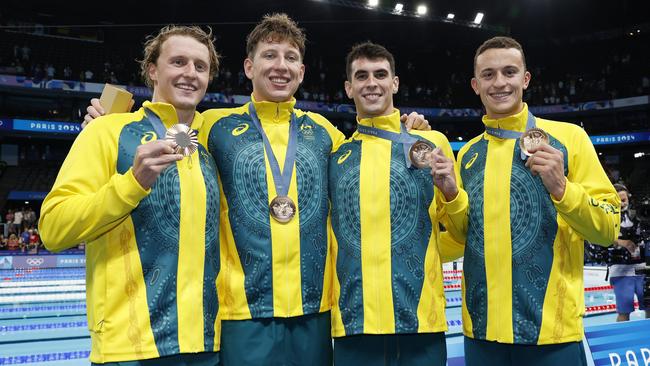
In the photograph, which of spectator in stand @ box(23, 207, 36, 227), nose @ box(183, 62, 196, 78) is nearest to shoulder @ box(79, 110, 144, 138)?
nose @ box(183, 62, 196, 78)

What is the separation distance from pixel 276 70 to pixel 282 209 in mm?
666

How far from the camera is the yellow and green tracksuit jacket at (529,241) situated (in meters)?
2.31

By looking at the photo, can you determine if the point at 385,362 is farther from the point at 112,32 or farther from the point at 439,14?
the point at 112,32

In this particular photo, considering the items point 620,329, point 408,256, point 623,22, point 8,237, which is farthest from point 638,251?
point 623,22

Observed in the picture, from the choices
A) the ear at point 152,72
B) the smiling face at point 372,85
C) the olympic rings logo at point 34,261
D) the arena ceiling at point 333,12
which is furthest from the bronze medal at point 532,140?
the arena ceiling at point 333,12

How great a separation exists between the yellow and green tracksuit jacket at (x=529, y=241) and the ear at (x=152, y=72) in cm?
153

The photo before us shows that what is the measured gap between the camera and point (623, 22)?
23.8 m

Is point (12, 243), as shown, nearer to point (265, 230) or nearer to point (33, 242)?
point (33, 242)

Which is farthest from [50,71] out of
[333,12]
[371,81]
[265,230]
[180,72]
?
[265,230]

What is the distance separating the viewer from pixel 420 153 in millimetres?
2375

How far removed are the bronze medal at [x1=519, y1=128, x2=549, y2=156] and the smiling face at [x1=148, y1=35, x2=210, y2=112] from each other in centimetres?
139

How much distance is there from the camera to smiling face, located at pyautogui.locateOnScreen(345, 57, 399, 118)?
8.46 ft

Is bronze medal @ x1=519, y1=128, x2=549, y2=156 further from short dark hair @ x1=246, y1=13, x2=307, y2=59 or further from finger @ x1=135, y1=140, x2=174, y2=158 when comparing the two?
finger @ x1=135, y1=140, x2=174, y2=158

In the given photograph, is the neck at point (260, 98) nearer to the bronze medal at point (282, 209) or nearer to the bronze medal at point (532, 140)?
the bronze medal at point (282, 209)
